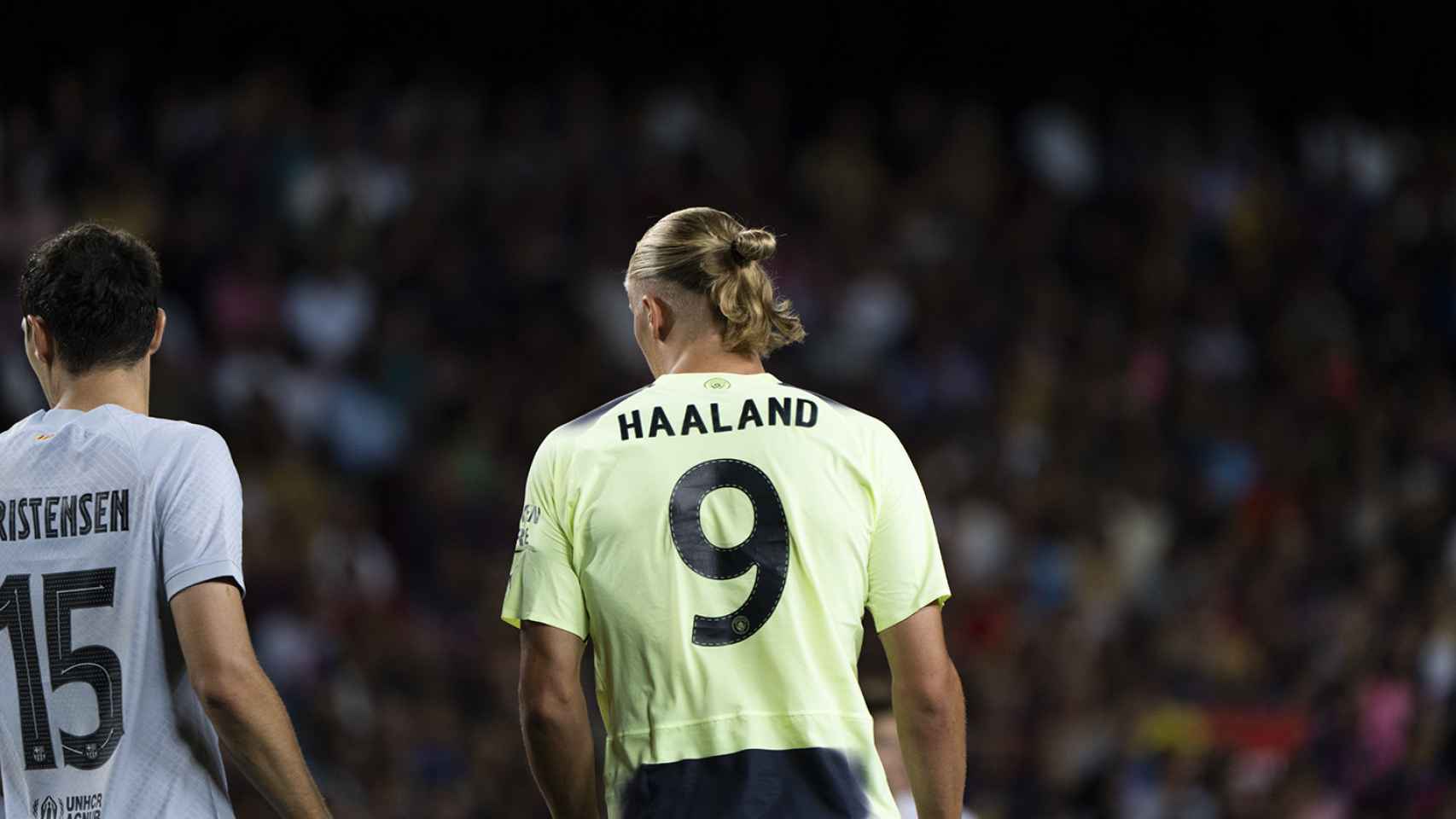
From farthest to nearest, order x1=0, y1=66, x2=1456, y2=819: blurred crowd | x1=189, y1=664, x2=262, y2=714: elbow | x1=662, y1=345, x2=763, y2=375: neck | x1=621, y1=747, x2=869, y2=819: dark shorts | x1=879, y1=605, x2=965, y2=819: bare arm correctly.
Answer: x1=0, y1=66, x2=1456, y2=819: blurred crowd, x1=662, y1=345, x2=763, y2=375: neck, x1=879, y1=605, x2=965, y2=819: bare arm, x1=621, y1=747, x2=869, y2=819: dark shorts, x1=189, y1=664, x2=262, y2=714: elbow

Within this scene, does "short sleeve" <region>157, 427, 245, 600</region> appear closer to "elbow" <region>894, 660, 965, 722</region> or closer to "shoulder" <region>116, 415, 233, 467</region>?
"shoulder" <region>116, 415, 233, 467</region>

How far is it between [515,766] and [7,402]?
2.96m

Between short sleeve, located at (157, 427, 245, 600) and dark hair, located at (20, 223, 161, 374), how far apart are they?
23 cm

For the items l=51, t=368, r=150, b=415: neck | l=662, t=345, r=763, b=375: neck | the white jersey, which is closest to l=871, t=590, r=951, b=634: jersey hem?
l=662, t=345, r=763, b=375: neck

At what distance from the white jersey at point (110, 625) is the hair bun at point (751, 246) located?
986 millimetres

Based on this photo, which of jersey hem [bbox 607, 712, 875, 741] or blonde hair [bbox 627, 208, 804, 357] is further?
blonde hair [bbox 627, 208, 804, 357]

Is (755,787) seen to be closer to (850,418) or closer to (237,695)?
(850,418)

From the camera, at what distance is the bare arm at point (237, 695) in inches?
107

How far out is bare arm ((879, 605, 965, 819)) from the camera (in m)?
2.96

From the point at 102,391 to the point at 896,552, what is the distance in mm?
1432

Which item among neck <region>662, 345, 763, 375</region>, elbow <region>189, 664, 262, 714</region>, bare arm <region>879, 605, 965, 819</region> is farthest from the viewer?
neck <region>662, 345, 763, 375</region>

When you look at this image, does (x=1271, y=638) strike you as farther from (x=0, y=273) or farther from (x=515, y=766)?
(x=0, y=273)

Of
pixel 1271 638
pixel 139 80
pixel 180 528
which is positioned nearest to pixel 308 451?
pixel 139 80

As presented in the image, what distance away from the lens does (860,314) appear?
1044cm
